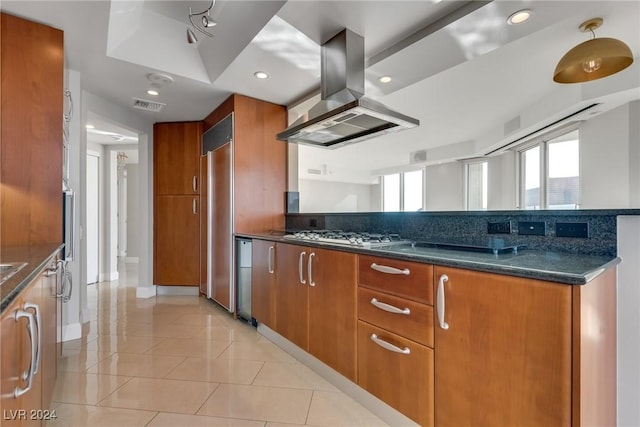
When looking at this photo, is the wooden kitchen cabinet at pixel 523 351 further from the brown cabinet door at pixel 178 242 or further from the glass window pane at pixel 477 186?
the brown cabinet door at pixel 178 242

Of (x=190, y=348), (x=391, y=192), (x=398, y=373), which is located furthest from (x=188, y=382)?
(x=391, y=192)

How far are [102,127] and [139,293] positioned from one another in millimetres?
2300

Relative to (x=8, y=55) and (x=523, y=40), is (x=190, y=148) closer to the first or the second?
(x=8, y=55)

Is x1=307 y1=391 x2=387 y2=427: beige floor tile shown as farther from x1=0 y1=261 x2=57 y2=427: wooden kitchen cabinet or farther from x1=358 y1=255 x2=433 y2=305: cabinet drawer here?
x1=0 y1=261 x2=57 y2=427: wooden kitchen cabinet

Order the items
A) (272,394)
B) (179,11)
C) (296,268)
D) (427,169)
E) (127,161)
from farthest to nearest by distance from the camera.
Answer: (127,161), (427,169), (179,11), (296,268), (272,394)

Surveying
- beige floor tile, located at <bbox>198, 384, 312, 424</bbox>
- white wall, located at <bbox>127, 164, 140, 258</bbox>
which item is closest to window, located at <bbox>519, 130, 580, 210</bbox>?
beige floor tile, located at <bbox>198, 384, 312, 424</bbox>

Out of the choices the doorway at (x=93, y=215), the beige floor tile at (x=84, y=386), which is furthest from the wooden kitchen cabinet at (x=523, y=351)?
the doorway at (x=93, y=215)

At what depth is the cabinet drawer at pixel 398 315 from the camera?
1.28 meters

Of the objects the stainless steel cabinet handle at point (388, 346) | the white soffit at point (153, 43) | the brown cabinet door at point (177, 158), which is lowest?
the stainless steel cabinet handle at point (388, 346)

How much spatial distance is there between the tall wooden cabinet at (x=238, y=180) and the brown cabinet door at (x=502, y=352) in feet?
7.65

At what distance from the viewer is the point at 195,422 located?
1.51m

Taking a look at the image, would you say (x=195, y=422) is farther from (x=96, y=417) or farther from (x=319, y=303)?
(x=319, y=303)

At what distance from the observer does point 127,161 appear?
6656mm

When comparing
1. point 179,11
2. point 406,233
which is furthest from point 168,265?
point 406,233
